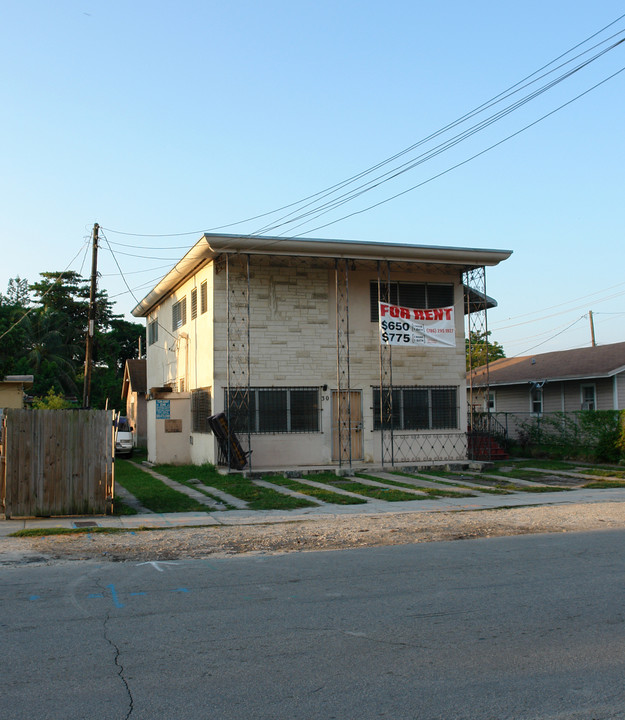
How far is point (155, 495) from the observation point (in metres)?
16.2

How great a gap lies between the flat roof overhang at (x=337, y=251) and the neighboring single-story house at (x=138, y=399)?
16.7m

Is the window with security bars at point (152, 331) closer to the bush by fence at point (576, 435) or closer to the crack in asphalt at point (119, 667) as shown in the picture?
the bush by fence at point (576, 435)

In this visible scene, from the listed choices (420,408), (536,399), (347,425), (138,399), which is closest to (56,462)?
(347,425)

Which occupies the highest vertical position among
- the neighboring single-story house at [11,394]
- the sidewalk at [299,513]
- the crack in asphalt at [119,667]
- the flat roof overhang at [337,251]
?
the flat roof overhang at [337,251]

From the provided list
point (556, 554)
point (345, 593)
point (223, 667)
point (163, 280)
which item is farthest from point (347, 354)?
point (223, 667)

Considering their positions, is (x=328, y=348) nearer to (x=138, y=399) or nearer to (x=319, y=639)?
(x=319, y=639)

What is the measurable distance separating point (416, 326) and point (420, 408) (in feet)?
9.61

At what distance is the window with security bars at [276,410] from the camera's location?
21753 millimetres

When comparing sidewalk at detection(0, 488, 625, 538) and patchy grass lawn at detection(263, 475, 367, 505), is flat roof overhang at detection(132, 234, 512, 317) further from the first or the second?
sidewalk at detection(0, 488, 625, 538)

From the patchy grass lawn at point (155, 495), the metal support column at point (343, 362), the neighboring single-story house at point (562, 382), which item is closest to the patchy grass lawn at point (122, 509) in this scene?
the patchy grass lawn at point (155, 495)

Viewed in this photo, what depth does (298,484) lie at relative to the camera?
734 inches

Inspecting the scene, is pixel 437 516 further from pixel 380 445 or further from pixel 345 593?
pixel 380 445

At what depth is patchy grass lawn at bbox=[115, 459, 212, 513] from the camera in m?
14.5

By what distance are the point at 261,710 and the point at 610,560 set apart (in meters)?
6.11
